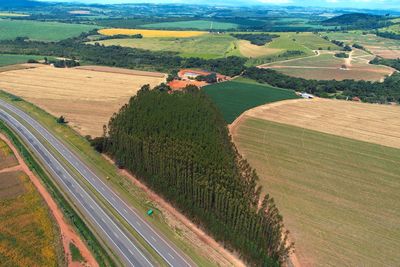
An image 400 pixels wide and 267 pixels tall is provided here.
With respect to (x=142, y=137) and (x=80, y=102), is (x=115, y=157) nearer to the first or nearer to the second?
(x=142, y=137)

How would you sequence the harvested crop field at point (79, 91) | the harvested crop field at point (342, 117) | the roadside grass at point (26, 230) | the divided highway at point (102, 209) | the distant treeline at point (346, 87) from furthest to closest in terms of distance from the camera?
the distant treeline at point (346, 87)
the harvested crop field at point (79, 91)
the harvested crop field at point (342, 117)
the divided highway at point (102, 209)
the roadside grass at point (26, 230)

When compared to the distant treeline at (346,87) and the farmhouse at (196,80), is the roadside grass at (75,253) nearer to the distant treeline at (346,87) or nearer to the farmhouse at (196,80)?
the farmhouse at (196,80)

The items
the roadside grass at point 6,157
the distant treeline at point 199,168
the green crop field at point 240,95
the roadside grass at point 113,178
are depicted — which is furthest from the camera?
the green crop field at point 240,95

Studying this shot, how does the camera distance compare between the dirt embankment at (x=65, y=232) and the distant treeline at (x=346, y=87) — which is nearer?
the dirt embankment at (x=65, y=232)

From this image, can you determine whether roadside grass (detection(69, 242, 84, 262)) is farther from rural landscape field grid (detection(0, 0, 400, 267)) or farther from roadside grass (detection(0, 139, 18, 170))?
roadside grass (detection(0, 139, 18, 170))

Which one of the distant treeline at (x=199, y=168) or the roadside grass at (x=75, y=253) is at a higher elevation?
the distant treeline at (x=199, y=168)

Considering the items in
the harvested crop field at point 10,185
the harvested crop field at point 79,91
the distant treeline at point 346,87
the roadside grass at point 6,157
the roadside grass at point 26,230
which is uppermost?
the harvested crop field at point 79,91

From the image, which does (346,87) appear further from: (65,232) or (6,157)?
(65,232)

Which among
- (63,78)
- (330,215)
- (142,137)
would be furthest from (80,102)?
(330,215)

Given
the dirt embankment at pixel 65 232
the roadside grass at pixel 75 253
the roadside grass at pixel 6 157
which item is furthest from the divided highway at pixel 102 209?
the roadside grass at pixel 6 157
